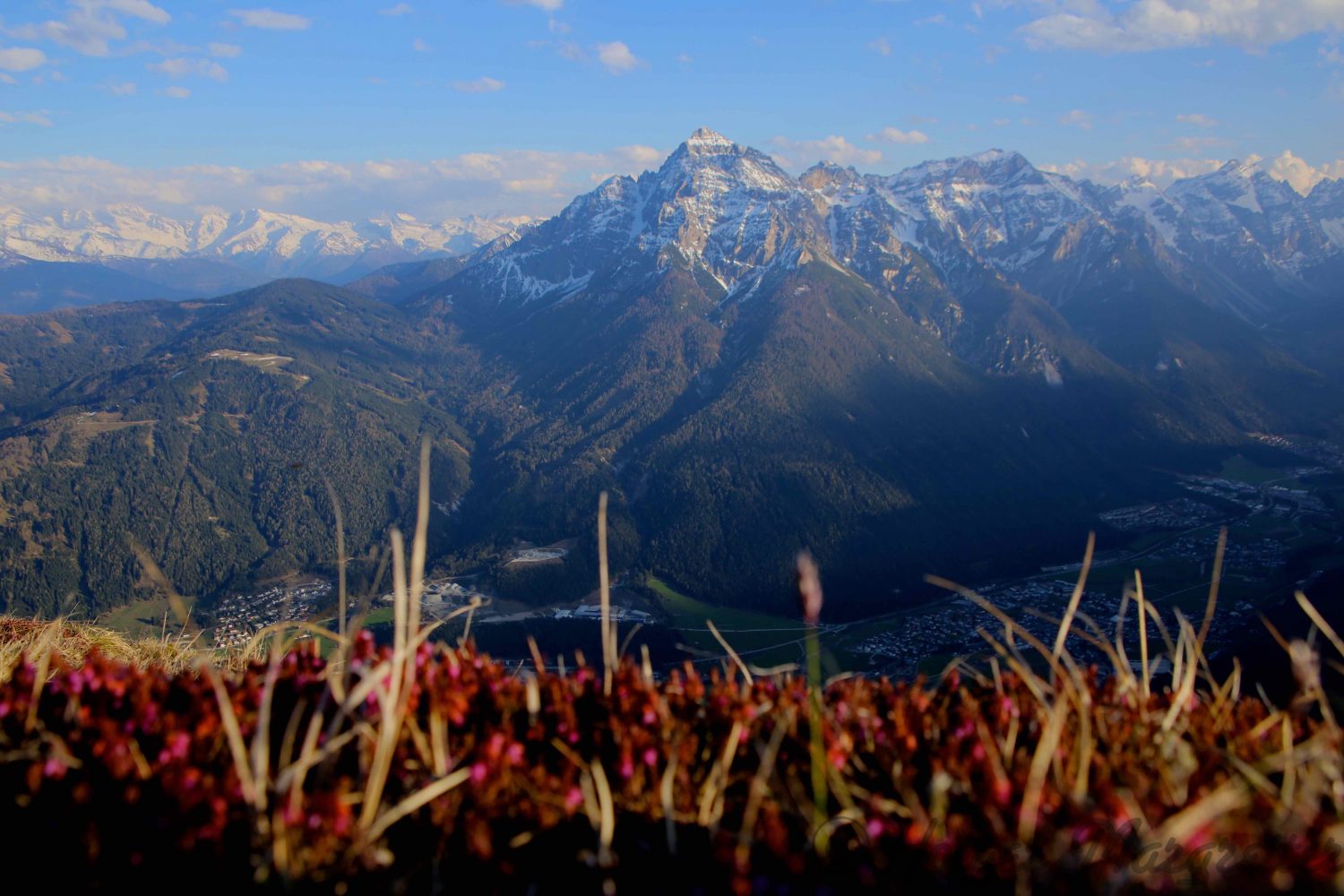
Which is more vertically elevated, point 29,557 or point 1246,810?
point 1246,810

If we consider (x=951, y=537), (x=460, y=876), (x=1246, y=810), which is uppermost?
(x=1246, y=810)

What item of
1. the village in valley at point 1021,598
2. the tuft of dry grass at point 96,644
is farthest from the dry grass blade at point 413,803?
the village in valley at point 1021,598

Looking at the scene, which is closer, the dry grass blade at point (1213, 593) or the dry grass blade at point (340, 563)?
the dry grass blade at point (340, 563)

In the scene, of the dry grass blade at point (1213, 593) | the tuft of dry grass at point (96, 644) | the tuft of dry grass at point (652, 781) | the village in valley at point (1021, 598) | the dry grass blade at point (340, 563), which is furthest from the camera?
the village in valley at point (1021, 598)

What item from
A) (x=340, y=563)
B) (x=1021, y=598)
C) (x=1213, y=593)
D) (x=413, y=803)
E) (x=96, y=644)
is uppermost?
(x=340, y=563)

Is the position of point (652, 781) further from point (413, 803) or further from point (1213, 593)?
point (1213, 593)

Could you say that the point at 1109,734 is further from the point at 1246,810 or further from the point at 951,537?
the point at 951,537

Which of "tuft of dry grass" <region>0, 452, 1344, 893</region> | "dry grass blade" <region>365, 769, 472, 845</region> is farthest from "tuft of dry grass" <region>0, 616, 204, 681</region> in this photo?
"dry grass blade" <region>365, 769, 472, 845</region>

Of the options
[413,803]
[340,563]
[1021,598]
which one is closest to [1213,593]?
[413,803]

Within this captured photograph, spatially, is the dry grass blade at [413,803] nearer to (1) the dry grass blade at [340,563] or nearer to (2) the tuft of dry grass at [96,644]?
(1) the dry grass blade at [340,563]

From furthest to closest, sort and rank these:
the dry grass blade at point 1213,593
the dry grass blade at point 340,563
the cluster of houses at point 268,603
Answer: the cluster of houses at point 268,603, the dry grass blade at point 1213,593, the dry grass blade at point 340,563

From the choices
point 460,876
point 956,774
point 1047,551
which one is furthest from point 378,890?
point 1047,551
